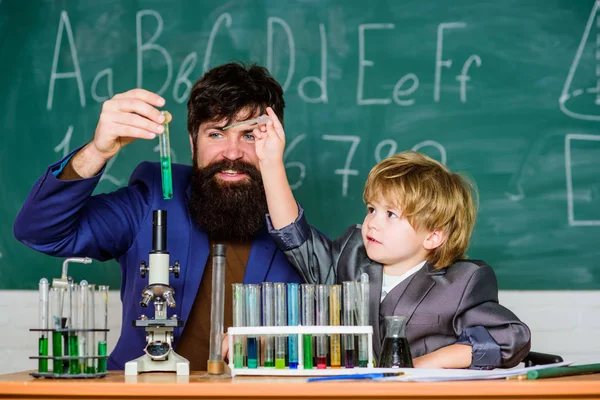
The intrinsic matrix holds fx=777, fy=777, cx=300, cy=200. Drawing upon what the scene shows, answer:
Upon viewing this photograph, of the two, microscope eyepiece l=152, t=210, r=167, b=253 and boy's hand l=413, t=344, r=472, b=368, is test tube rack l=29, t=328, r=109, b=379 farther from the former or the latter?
boy's hand l=413, t=344, r=472, b=368

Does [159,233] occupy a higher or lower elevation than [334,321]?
higher

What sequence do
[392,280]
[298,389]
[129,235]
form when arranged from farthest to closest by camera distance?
[129,235]
[392,280]
[298,389]

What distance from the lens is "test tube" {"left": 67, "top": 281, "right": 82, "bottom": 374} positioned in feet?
4.76

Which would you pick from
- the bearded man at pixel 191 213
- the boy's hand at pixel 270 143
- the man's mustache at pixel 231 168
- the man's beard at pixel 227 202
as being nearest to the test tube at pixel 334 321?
the boy's hand at pixel 270 143

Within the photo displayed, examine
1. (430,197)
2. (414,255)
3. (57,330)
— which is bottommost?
(57,330)

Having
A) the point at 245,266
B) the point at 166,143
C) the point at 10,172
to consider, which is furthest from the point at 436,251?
the point at 10,172

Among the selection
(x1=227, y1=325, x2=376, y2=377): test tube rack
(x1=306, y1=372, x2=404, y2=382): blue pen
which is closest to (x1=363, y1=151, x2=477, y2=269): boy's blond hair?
(x1=227, y1=325, x2=376, y2=377): test tube rack

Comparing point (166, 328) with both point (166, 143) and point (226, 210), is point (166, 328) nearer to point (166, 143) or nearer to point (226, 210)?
point (166, 143)

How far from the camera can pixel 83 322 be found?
4.83ft

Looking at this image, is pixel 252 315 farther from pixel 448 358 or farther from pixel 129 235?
pixel 129 235

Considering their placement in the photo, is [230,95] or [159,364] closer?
[159,364]

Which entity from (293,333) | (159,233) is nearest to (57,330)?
(159,233)

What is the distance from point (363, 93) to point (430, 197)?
1053 millimetres

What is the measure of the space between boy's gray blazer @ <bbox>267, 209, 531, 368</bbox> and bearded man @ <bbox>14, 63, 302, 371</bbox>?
37cm
